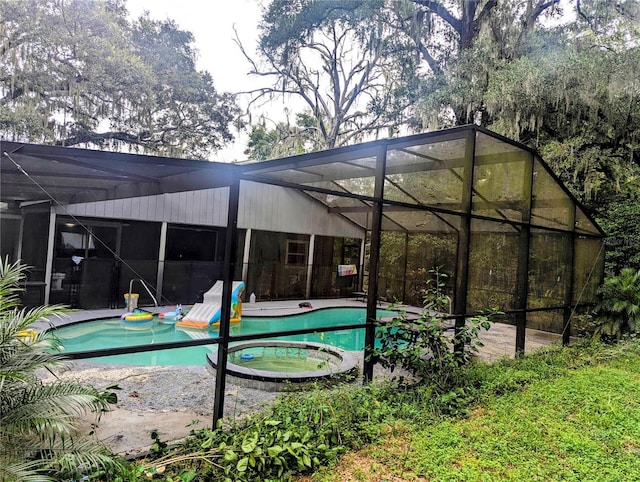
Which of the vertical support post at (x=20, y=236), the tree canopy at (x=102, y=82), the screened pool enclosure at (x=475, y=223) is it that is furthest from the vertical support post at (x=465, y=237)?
the tree canopy at (x=102, y=82)

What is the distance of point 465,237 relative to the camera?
483cm

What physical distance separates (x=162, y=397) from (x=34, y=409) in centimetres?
209

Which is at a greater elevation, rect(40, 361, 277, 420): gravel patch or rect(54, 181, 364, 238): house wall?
rect(54, 181, 364, 238): house wall

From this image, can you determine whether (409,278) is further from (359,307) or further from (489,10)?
(489,10)

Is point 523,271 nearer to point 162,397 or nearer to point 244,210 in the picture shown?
point 162,397

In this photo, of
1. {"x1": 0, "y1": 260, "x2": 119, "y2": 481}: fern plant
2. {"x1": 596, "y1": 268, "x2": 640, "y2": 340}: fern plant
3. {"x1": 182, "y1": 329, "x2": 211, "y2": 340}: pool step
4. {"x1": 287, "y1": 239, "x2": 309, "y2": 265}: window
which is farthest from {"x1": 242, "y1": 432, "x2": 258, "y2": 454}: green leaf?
{"x1": 287, "y1": 239, "x2": 309, "y2": 265}: window

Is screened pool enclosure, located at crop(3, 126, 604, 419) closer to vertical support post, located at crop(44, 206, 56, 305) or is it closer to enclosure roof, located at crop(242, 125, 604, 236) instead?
enclosure roof, located at crop(242, 125, 604, 236)

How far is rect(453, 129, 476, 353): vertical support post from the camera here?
4762mm

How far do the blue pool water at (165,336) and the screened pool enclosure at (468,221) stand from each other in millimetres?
1428

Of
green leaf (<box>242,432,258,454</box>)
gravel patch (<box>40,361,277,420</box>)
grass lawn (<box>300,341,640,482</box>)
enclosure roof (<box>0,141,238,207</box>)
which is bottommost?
gravel patch (<box>40,361,277,420</box>)

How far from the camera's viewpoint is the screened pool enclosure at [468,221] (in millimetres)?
4750

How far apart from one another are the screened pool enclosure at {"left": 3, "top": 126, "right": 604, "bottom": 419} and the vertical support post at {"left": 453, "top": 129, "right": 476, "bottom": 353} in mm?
13

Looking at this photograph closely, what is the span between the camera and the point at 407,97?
37.1ft

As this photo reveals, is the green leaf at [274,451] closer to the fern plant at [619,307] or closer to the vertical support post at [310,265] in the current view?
the fern plant at [619,307]
